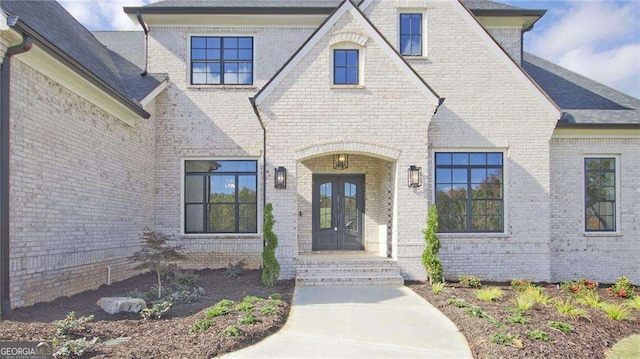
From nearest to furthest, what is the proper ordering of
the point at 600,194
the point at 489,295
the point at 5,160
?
the point at 5,160 < the point at 489,295 < the point at 600,194

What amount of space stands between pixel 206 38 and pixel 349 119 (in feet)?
18.0

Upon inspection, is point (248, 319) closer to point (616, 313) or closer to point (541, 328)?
point (541, 328)

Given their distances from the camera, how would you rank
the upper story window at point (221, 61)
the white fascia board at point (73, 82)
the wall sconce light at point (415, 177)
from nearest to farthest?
the white fascia board at point (73, 82) < the wall sconce light at point (415, 177) < the upper story window at point (221, 61)

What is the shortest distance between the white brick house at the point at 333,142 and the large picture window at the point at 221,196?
41 millimetres

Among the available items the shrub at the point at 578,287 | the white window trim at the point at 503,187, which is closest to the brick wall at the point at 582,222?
the white window trim at the point at 503,187

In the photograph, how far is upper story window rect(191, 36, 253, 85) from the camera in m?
12.4

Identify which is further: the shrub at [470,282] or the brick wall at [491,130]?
the brick wall at [491,130]

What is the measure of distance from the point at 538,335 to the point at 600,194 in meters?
8.04

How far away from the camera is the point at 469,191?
1110cm

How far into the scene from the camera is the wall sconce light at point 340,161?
12.4 metres

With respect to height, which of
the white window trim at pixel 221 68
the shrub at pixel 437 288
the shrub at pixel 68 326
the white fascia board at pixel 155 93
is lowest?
the shrub at pixel 437 288

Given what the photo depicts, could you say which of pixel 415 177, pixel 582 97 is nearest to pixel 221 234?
pixel 415 177

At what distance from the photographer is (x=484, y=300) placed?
25.9ft

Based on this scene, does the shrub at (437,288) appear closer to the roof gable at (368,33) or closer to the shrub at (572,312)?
the shrub at (572,312)
